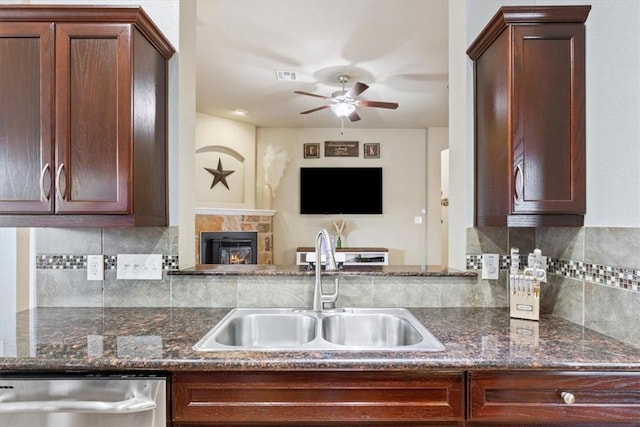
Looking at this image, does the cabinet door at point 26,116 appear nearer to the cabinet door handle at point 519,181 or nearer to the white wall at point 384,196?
the cabinet door handle at point 519,181

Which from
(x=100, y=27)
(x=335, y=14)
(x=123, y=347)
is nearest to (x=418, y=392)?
(x=123, y=347)

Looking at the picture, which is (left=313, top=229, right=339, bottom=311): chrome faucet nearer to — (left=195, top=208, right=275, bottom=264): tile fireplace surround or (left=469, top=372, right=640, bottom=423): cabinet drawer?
(left=469, top=372, right=640, bottom=423): cabinet drawer

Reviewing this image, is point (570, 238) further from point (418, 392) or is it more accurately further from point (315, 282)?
point (315, 282)

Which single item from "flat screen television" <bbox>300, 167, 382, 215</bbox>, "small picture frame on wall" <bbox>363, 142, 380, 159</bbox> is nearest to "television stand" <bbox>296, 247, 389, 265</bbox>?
"flat screen television" <bbox>300, 167, 382, 215</bbox>

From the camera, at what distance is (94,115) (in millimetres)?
1411

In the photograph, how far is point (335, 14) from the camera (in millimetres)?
2777

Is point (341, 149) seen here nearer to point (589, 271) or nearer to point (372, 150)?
point (372, 150)

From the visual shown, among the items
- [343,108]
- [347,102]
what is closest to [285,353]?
[347,102]

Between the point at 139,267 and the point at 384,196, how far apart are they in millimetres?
4861

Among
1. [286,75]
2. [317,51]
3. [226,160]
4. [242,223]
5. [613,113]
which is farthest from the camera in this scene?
[226,160]

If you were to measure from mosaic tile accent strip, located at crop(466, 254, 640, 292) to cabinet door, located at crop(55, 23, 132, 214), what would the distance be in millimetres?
1583

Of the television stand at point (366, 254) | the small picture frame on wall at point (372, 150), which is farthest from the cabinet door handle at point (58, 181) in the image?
the small picture frame on wall at point (372, 150)

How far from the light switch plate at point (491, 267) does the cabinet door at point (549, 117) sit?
0.40m

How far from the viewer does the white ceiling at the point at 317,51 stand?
2.74 m
